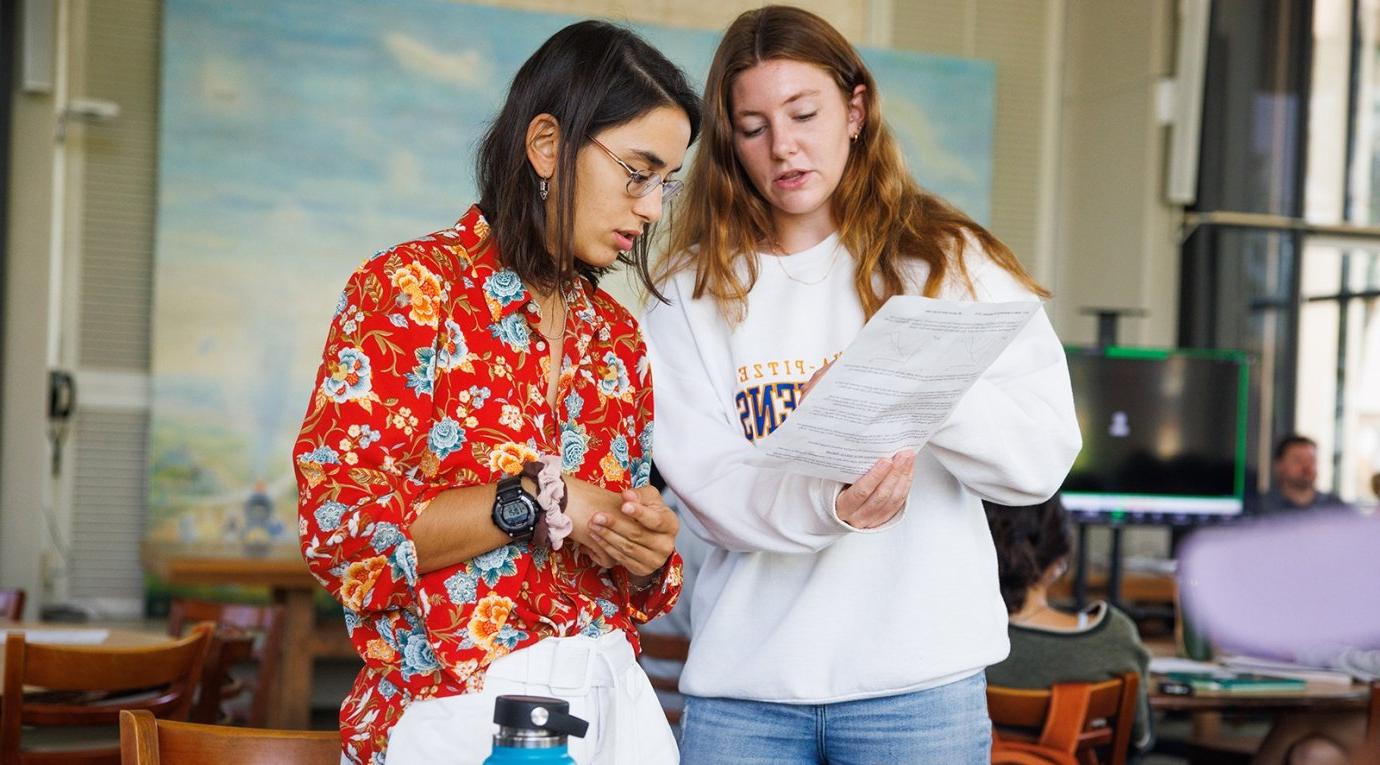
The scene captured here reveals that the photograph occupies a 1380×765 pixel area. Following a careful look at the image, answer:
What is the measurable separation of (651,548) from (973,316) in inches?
15.5

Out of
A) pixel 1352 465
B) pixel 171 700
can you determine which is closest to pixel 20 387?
pixel 171 700

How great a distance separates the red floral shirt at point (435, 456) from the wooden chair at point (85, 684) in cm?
167

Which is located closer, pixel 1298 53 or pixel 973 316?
pixel 973 316

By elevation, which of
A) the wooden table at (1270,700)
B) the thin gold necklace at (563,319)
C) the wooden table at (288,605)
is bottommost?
the wooden table at (288,605)

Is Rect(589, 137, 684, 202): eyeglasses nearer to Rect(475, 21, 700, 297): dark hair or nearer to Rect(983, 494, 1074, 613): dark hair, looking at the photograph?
Rect(475, 21, 700, 297): dark hair

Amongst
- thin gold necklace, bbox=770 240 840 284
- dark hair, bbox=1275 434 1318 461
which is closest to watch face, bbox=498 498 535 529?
thin gold necklace, bbox=770 240 840 284

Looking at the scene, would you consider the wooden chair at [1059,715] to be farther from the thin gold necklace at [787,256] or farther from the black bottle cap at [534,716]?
the black bottle cap at [534,716]

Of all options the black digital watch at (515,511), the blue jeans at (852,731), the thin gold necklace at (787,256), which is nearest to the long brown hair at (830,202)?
the thin gold necklace at (787,256)

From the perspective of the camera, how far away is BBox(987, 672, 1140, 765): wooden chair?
2.75m

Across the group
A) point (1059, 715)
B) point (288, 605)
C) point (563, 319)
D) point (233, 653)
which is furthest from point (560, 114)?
point (288, 605)

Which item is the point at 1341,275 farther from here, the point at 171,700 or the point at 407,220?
the point at 171,700

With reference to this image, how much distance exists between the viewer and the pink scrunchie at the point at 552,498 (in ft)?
4.15

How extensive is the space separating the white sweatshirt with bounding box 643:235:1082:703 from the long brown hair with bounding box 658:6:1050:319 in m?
0.03

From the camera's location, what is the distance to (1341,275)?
25.8 feet
